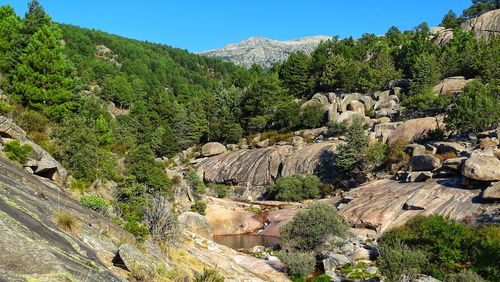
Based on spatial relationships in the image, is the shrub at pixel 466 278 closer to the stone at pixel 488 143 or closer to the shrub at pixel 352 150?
the stone at pixel 488 143

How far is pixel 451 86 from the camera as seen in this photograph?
70.2 meters

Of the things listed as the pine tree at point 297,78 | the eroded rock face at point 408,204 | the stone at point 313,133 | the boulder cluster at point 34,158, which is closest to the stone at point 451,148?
the eroded rock face at point 408,204

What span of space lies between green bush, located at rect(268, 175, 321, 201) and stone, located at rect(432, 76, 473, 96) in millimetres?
27666

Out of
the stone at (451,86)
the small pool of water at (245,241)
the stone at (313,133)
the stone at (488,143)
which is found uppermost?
the stone at (451,86)

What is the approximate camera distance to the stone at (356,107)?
74.9 metres

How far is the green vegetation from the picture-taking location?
877 inches

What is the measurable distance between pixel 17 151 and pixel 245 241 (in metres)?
29.6

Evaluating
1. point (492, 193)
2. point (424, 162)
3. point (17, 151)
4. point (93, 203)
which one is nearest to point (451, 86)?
point (424, 162)

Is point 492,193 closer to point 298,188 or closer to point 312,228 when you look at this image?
point 312,228

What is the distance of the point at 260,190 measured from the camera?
6588cm

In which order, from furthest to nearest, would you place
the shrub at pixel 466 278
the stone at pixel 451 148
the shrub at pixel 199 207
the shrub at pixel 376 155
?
the shrub at pixel 376 155 < the shrub at pixel 199 207 < the stone at pixel 451 148 < the shrub at pixel 466 278

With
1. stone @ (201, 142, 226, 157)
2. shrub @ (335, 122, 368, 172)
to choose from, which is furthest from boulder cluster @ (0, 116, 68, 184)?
stone @ (201, 142, 226, 157)

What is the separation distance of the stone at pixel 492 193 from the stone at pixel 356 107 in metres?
42.2

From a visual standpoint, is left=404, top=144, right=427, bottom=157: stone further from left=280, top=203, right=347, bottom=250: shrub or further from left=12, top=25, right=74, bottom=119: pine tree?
left=12, top=25, right=74, bottom=119: pine tree
